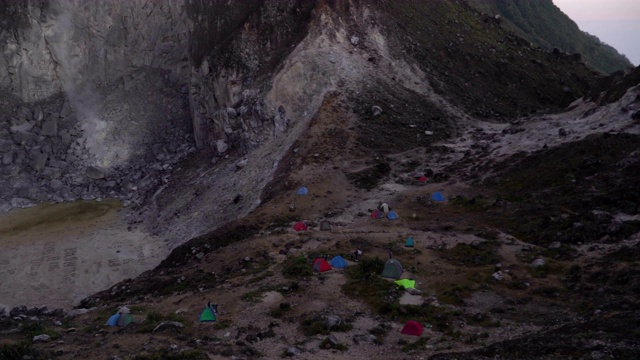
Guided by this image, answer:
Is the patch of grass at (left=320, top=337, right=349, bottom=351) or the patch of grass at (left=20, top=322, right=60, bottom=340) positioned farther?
the patch of grass at (left=20, top=322, right=60, bottom=340)

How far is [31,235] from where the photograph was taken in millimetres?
41500

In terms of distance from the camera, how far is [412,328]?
20344 millimetres

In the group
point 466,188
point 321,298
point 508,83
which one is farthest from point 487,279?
point 508,83

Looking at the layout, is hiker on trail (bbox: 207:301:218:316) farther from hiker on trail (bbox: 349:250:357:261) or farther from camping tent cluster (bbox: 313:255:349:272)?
hiker on trail (bbox: 349:250:357:261)

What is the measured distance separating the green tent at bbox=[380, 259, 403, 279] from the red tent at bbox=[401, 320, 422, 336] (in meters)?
4.59

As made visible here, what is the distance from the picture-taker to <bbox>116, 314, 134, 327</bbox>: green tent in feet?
75.6

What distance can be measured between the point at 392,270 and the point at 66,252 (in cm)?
2404

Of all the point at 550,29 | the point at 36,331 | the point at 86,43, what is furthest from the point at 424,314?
the point at 550,29

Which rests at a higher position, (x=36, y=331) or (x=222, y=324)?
(x=222, y=324)

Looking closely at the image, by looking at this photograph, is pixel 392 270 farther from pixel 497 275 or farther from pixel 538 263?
pixel 538 263

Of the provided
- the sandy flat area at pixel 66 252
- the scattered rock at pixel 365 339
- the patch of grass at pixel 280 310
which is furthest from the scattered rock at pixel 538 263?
the sandy flat area at pixel 66 252

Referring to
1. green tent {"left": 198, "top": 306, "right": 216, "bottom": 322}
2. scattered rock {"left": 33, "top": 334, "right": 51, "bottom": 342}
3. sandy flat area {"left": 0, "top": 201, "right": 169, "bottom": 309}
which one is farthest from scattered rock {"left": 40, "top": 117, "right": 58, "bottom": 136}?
green tent {"left": 198, "top": 306, "right": 216, "bottom": 322}

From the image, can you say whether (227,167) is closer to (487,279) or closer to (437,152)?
(437,152)

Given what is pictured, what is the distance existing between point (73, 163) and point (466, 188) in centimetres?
3527
